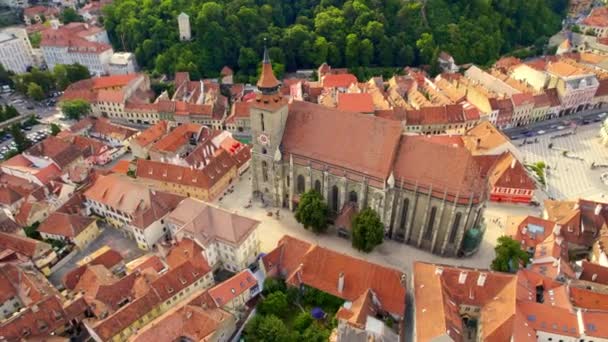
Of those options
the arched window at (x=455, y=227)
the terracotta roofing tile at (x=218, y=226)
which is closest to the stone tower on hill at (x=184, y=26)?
the terracotta roofing tile at (x=218, y=226)

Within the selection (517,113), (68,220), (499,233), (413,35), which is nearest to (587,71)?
(517,113)

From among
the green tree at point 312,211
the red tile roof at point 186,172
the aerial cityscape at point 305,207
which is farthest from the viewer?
the red tile roof at point 186,172

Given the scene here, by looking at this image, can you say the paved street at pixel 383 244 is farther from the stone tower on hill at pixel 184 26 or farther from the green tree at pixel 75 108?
the stone tower on hill at pixel 184 26

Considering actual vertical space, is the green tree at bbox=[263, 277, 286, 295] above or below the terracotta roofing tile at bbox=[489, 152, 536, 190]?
below

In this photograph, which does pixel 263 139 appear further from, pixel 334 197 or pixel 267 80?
pixel 334 197

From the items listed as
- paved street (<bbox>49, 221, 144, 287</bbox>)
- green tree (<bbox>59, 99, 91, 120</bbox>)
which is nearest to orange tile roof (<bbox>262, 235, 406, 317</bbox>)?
paved street (<bbox>49, 221, 144, 287</bbox>)

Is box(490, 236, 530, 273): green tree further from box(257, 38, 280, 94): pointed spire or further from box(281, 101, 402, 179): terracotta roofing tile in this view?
box(257, 38, 280, 94): pointed spire
